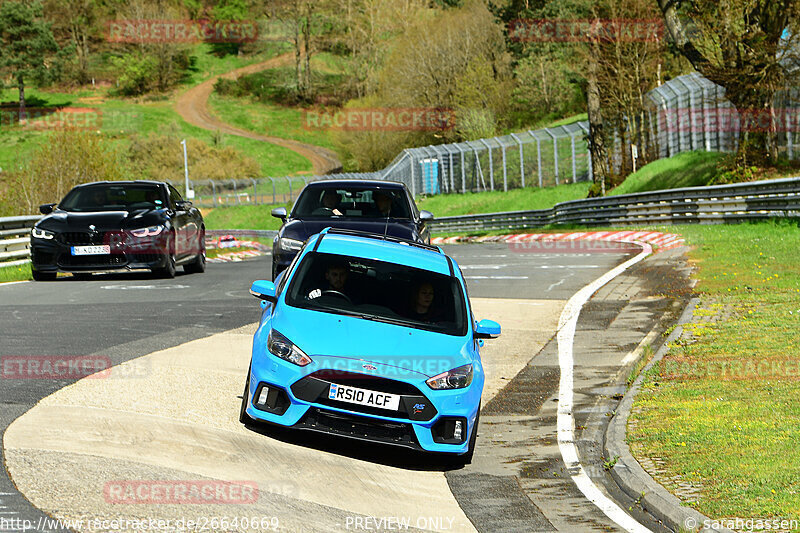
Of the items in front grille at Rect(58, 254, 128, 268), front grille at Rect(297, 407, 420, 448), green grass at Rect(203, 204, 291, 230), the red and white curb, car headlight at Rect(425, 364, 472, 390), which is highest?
car headlight at Rect(425, 364, 472, 390)

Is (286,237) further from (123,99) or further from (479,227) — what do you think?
(123,99)

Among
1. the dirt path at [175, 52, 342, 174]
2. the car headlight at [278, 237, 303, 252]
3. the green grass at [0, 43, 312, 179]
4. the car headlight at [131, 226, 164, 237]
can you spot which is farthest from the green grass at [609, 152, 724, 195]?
the dirt path at [175, 52, 342, 174]

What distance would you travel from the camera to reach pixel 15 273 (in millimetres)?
21266

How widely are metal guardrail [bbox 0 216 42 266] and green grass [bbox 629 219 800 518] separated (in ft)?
50.8

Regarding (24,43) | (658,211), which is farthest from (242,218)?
(658,211)

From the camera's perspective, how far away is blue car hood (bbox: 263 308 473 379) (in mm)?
7176

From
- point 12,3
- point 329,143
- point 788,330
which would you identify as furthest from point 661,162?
point 12,3

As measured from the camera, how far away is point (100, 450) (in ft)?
22.1

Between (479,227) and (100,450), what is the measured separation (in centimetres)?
4205

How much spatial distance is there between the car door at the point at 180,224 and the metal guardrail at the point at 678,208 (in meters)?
15.4

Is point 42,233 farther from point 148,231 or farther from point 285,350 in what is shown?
point 285,350

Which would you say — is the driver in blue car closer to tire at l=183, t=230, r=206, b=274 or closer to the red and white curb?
tire at l=183, t=230, r=206, b=274

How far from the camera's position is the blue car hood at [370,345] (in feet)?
23.5

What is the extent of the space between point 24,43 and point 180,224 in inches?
4027
